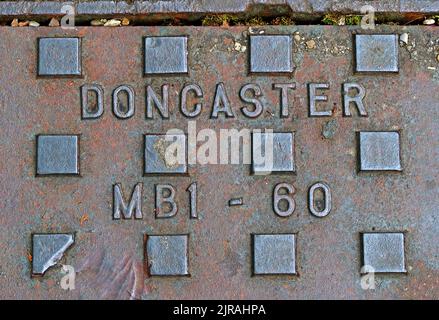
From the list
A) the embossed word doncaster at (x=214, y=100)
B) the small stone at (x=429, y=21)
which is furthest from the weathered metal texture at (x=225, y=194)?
the small stone at (x=429, y=21)

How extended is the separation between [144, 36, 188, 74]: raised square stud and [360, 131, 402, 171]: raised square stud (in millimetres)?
807

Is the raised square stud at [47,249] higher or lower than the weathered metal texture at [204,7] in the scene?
lower

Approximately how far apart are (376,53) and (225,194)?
0.86 meters

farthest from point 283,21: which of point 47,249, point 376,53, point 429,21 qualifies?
point 47,249

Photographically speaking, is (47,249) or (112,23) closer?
(47,249)

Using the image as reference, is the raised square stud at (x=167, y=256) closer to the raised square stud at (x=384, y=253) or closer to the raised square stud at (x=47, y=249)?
the raised square stud at (x=47, y=249)

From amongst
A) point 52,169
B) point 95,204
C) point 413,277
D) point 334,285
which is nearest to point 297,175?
point 334,285

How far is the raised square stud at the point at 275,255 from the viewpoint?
7.38 ft

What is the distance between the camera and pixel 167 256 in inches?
88.8

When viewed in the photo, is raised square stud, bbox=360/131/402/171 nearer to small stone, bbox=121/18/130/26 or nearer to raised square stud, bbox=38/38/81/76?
small stone, bbox=121/18/130/26

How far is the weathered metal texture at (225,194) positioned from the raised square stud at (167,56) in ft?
0.14

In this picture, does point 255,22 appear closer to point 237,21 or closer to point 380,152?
point 237,21

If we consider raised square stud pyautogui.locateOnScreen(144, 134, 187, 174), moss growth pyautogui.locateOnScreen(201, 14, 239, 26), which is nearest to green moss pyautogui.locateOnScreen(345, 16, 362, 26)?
moss growth pyautogui.locateOnScreen(201, 14, 239, 26)

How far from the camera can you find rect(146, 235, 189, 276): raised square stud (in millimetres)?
2252
